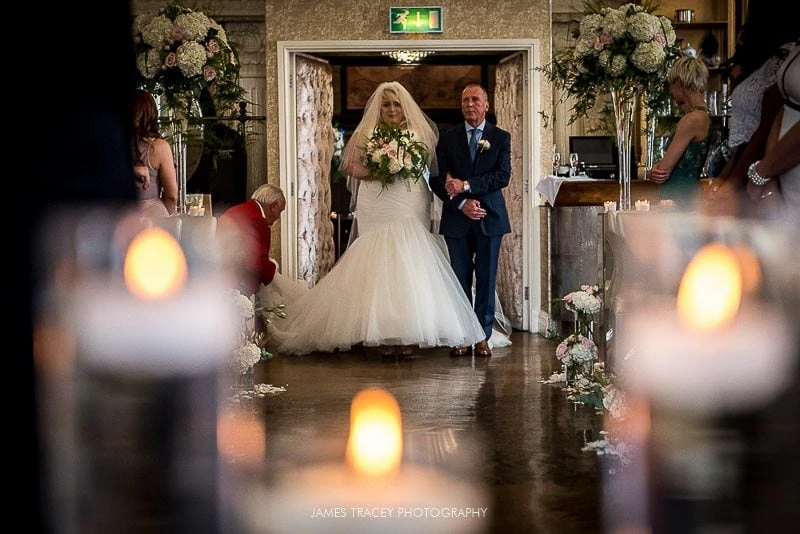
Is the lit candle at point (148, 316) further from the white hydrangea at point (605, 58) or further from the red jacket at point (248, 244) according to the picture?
the red jacket at point (248, 244)

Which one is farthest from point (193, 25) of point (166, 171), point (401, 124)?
point (401, 124)

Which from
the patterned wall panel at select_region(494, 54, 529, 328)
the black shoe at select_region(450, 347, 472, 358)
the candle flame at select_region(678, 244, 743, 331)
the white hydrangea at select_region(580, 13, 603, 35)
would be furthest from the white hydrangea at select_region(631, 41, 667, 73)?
the patterned wall panel at select_region(494, 54, 529, 328)

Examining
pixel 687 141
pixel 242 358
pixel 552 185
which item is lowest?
pixel 242 358

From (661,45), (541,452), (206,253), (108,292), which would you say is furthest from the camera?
(661,45)

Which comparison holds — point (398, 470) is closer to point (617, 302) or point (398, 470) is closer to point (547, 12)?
point (617, 302)

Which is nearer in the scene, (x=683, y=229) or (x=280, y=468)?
(x=683, y=229)

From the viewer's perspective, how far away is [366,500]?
308 cm

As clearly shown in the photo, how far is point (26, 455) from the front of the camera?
1626 mm

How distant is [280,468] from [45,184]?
2.14 meters

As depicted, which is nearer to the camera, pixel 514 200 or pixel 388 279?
pixel 388 279

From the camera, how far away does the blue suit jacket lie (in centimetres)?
687

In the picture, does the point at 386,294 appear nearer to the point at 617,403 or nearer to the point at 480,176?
the point at 480,176

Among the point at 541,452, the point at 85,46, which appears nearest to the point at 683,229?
the point at 541,452

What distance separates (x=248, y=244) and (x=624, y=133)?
2597 millimetres
